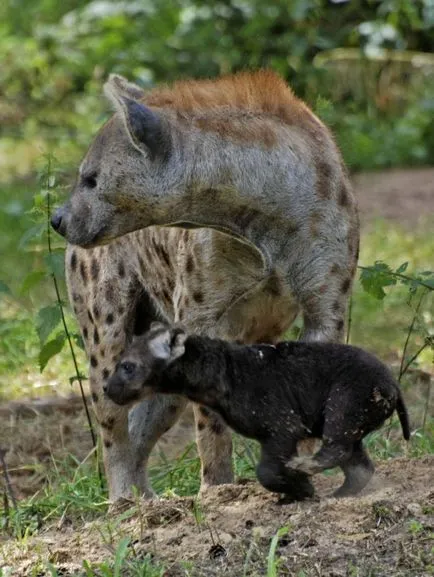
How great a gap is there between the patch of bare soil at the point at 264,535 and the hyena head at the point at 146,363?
426 millimetres

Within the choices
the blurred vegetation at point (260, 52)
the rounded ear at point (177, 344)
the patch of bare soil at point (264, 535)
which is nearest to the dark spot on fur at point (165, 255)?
the rounded ear at point (177, 344)

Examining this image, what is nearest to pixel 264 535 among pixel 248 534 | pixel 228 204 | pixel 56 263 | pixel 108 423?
pixel 248 534

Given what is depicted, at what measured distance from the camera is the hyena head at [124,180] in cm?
556

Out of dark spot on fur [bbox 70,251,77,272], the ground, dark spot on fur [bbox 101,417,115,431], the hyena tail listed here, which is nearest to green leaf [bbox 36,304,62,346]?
dark spot on fur [bbox 70,251,77,272]

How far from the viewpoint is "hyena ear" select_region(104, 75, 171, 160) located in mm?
5473

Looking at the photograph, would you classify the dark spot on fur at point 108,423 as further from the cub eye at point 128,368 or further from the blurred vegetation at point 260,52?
the blurred vegetation at point 260,52

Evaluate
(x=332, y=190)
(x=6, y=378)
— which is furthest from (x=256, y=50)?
(x=332, y=190)

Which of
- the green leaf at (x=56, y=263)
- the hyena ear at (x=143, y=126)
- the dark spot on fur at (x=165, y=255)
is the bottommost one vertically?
the green leaf at (x=56, y=263)

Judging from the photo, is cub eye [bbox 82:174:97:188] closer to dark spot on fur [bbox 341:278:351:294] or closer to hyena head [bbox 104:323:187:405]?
hyena head [bbox 104:323:187:405]

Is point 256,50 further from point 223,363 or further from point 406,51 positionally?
point 223,363

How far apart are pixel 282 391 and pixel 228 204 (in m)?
0.88

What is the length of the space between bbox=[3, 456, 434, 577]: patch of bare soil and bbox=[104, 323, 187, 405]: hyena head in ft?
1.40

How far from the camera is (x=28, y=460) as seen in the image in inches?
299

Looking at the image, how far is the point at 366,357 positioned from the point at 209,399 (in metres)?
0.61
